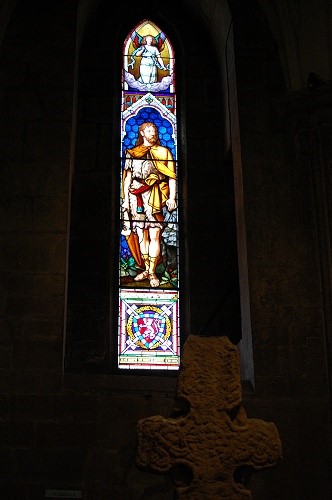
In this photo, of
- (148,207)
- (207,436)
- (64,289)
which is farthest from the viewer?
(148,207)

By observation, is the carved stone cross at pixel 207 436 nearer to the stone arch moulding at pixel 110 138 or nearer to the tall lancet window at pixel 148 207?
the stone arch moulding at pixel 110 138

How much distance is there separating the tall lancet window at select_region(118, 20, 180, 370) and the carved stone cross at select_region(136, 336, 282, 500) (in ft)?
14.0

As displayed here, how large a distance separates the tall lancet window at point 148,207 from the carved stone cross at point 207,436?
4.28m

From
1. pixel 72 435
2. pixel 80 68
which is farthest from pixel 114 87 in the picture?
pixel 72 435

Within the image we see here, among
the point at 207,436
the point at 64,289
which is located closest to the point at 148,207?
the point at 64,289

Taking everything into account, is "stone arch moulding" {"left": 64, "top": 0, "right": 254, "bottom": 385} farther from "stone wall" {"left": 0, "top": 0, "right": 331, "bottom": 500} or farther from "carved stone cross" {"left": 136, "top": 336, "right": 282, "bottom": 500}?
"carved stone cross" {"left": 136, "top": 336, "right": 282, "bottom": 500}

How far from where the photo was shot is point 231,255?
9109mm

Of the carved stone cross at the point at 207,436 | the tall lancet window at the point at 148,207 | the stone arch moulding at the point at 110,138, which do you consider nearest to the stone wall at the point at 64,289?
the stone arch moulding at the point at 110,138

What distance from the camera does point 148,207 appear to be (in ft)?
30.4

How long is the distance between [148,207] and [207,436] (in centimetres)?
537

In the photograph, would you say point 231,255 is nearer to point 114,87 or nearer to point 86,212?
point 86,212

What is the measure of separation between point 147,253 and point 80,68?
256 centimetres

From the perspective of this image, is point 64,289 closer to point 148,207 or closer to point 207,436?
point 148,207

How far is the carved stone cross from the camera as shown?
403cm
